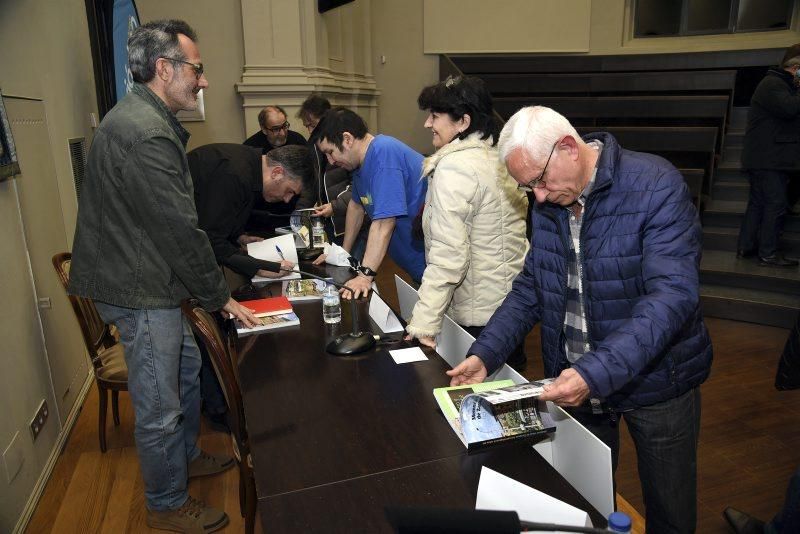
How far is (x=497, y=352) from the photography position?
165 centimetres

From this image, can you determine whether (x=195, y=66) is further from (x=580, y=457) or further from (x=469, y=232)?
(x=580, y=457)

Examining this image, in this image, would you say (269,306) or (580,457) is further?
(269,306)

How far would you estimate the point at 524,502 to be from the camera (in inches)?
43.0

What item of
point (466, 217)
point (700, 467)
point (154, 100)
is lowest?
point (700, 467)

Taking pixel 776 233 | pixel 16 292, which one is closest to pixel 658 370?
pixel 16 292

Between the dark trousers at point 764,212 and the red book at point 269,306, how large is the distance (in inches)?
162

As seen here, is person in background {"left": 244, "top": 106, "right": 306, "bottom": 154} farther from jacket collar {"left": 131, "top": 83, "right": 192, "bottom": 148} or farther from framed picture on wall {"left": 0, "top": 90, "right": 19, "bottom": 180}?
jacket collar {"left": 131, "top": 83, "right": 192, "bottom": 148}

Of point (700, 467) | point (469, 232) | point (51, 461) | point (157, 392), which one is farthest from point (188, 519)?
point (700, 467)

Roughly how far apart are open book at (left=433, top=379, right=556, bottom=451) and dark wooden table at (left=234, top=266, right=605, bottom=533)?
0.03 metres

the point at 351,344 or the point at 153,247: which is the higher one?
the point at 153,247

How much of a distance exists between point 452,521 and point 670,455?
3.73ft

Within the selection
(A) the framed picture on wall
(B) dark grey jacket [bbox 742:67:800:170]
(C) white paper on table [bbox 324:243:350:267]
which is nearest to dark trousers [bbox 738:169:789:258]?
(B) dark grey jacket [bbox 742:67:800:170]

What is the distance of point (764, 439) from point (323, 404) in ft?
7.74

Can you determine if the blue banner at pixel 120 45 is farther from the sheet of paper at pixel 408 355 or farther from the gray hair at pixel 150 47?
the sheet of paper at pixel 408 355
